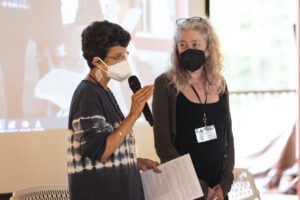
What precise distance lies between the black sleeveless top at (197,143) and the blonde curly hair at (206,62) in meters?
0.10

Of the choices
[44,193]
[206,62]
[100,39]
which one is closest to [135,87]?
[100,39]

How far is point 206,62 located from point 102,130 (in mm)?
949

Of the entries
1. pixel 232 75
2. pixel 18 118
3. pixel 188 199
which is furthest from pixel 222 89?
pixel 232 75

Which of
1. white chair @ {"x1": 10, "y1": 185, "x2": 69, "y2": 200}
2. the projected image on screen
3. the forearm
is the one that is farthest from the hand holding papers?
the projected image on screen

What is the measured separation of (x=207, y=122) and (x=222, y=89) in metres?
0.24

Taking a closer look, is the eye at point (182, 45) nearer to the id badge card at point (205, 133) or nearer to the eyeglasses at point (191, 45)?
the eyeglasses at point (191, 45)

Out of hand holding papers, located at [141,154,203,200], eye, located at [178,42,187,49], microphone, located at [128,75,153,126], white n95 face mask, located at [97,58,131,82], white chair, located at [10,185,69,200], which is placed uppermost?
eye, located at [178,42,187,49]

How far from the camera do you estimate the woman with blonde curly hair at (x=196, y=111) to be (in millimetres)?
2021

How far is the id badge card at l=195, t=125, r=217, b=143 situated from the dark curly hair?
673mm

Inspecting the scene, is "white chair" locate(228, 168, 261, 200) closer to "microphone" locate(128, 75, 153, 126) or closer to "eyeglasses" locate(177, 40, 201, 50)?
"eyeglasses" locate(177, 40, 201, 50)

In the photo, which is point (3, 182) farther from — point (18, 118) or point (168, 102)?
point (168, 102)

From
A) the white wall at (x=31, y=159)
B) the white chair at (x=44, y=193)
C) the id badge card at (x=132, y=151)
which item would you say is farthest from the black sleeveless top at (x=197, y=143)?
the white wall at (x=31, y=159)

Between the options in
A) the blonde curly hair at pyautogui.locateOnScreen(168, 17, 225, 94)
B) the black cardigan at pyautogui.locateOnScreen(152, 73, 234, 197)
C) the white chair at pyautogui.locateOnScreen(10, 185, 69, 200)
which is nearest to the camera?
the black cardigan at pyautogui.locateOnScreen(152, 73, 234, 197)

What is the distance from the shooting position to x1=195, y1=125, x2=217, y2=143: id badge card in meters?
2.03
